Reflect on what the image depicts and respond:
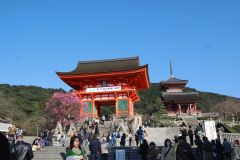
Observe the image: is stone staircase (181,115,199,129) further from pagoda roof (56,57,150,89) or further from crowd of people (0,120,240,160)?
crowd of people (0,120,240,160)

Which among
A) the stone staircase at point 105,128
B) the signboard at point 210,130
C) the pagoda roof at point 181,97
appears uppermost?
the pagoda roof at point 181,97

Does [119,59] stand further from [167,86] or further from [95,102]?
[167,86]

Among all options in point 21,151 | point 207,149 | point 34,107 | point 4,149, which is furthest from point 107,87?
point 34,107

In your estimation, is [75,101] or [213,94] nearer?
[75,101]

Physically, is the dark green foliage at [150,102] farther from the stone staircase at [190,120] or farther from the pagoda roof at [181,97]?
the stone staircase at [190,120]

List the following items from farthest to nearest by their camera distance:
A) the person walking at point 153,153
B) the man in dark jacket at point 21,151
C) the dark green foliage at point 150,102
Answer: the dark green foliage at point 150,102
the person walking at point 153,153
the man in dark jacket at point 21,151

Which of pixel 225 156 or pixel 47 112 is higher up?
pixel 47 112

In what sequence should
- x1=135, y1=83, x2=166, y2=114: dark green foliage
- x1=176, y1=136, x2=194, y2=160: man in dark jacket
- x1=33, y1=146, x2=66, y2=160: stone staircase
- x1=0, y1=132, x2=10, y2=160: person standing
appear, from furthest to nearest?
x1=135, y1=83, x2=166, y2=114: dark green foliage, x1=33, y1=146, x2=66, y2=160: stone staircase, x1=176, y1=136, x2=194, y2=160: man in dark jacket, x1=0, y1=132, x2=10, y2=160: person standing

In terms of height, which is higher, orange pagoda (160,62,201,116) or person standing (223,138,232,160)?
orange pagoda (160,62,201,116)

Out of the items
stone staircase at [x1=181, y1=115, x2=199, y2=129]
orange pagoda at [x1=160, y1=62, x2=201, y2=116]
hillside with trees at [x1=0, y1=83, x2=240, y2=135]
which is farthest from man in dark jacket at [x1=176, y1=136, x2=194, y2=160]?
orange pagoda at [x1=160, y1=62, x2=201, y2=116]

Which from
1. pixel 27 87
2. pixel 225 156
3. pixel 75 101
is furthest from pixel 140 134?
pixel 27 87

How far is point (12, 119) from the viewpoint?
59.2 m

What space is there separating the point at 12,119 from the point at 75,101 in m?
22.1

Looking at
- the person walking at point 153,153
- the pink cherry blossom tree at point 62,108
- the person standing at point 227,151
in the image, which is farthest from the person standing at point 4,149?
the pink cherry blossom tree at point 62,108
